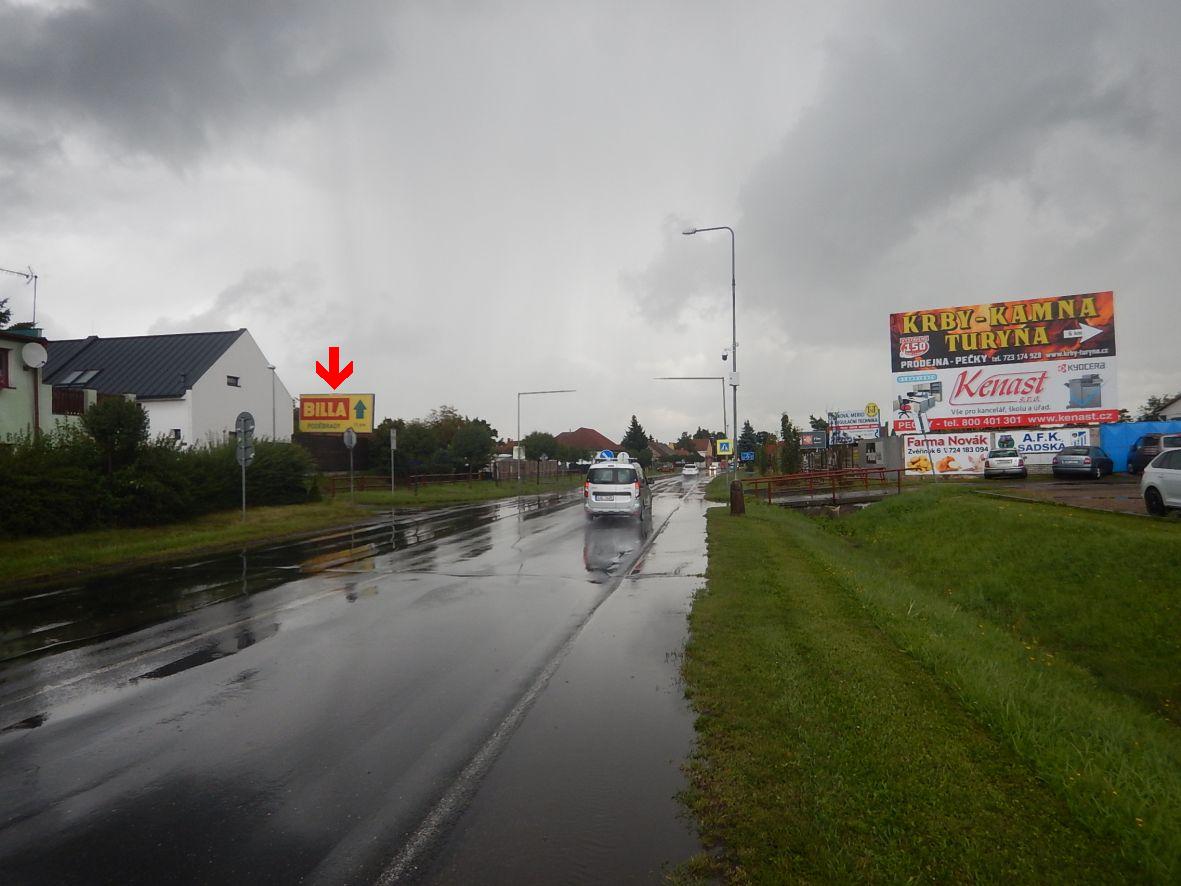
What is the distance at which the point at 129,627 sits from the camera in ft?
28.4

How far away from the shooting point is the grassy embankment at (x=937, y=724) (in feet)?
11.3

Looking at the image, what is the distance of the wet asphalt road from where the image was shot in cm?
358

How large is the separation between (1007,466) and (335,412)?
45464 millimetres

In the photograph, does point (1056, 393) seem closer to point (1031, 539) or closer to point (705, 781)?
point (1031, 539)

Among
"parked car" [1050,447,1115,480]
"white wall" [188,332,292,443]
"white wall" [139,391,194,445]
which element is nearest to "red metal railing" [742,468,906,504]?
"parked car" [1050,447,1115,480]

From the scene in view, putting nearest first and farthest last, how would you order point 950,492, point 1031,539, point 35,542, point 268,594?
point 268,594 → point 1031,539 → point 35,542 → point 950,492

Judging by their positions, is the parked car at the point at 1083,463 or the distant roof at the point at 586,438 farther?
the distant roof at the point at 586,438

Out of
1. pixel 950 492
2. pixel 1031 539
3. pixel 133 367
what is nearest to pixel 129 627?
pixel 1031 539

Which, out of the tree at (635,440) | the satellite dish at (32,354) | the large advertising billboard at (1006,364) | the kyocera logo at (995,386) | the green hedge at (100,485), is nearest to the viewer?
the green hedge at (100,485)

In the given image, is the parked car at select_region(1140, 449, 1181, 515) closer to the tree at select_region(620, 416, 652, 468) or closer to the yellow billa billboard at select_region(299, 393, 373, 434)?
the yellow billa billboard at select_region(299, 393, 373, 434)

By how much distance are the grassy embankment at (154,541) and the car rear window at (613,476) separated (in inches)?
343

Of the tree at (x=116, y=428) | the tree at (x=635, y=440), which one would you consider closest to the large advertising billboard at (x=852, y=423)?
the tree at (x=116, y=428)

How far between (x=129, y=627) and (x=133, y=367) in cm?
3965

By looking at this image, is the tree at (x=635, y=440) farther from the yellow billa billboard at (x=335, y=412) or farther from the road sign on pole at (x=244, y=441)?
the road sign on pole at (x=244, y=441)
